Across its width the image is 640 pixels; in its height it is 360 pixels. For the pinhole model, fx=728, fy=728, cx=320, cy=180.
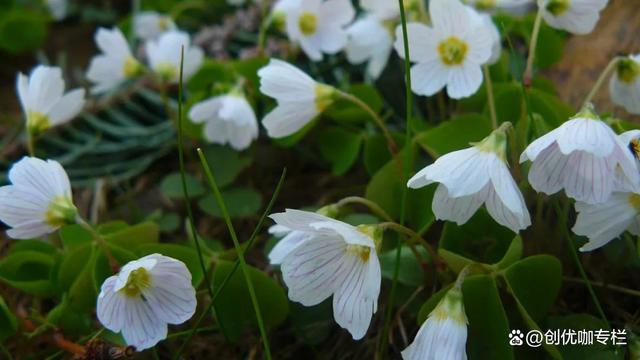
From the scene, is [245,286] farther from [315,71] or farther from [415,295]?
[315,71]

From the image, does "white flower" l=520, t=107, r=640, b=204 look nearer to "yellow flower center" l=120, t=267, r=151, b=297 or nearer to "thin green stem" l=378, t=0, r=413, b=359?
"thin green stem" l=378, t=0, r=413, b=359

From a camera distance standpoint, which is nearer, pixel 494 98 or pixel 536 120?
pixel 536 120

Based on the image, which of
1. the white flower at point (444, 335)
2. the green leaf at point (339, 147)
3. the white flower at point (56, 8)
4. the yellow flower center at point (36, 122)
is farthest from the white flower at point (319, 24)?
the white flower at point (56, 8)

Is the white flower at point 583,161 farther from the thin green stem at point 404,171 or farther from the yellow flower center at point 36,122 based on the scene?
the yellow flower center at point 36,122

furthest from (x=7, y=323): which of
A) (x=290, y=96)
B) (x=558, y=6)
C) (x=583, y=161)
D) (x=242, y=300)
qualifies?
(x=558, y=6)

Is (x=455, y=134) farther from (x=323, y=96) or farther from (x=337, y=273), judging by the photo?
(x=337, y=273)

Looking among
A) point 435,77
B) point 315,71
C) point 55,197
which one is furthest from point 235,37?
point 55,197
